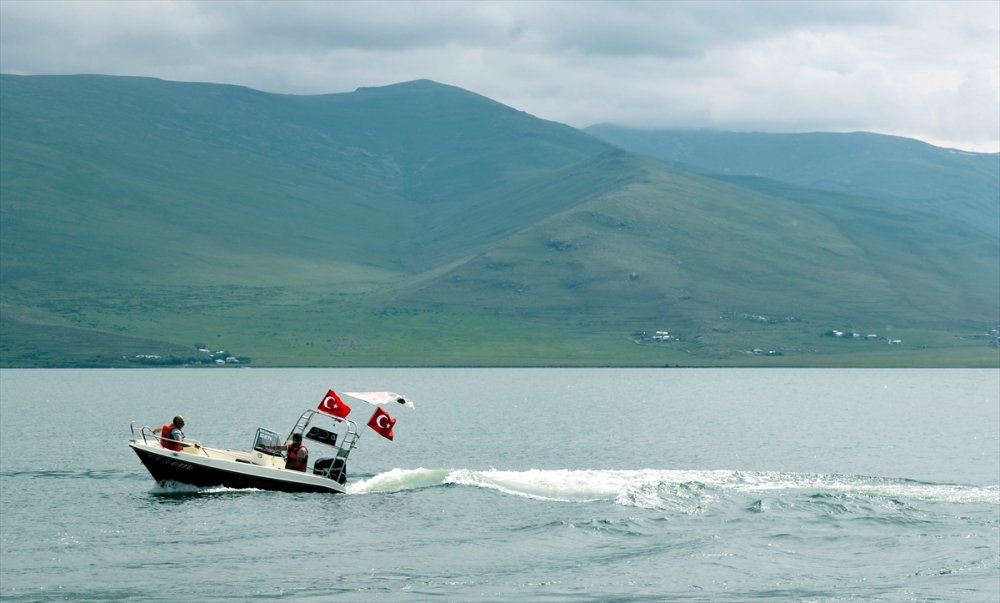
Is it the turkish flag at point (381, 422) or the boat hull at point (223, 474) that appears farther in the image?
the turkish flag at point (381, 422)

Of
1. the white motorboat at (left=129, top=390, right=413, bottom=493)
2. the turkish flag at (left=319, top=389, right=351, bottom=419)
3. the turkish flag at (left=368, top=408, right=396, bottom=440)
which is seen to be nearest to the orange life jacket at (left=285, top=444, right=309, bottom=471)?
the white motorboat at (left=129, top=390, right=413, bottom=493)

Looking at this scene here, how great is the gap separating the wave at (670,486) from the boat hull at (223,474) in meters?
2.82

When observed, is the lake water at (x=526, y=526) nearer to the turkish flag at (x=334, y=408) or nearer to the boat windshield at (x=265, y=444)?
the boat windshield at (x=265, y=444)

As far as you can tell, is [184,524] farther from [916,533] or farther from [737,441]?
[737,441]

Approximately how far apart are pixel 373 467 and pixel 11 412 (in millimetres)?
75856

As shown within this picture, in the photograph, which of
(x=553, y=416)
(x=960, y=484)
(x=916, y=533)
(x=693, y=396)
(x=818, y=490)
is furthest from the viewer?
(x=693, y=396)

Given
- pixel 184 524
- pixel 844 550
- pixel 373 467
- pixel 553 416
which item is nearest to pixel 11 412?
pixel 553 416

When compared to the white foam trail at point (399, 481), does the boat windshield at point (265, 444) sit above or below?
above

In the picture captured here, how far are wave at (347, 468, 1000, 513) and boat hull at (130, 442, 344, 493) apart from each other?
282 cm

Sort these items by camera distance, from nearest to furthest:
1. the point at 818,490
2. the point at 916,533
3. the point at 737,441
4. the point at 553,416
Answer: the point at 916,533
the point at 818,490
the point at 737,441
the point at 553,416

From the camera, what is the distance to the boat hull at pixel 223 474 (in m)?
74.9

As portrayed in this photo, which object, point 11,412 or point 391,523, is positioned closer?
point 391,523

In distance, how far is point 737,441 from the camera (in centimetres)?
11569

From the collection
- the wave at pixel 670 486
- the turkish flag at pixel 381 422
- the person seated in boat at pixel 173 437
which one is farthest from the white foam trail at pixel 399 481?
the person seated in boat at pixel 173 437
